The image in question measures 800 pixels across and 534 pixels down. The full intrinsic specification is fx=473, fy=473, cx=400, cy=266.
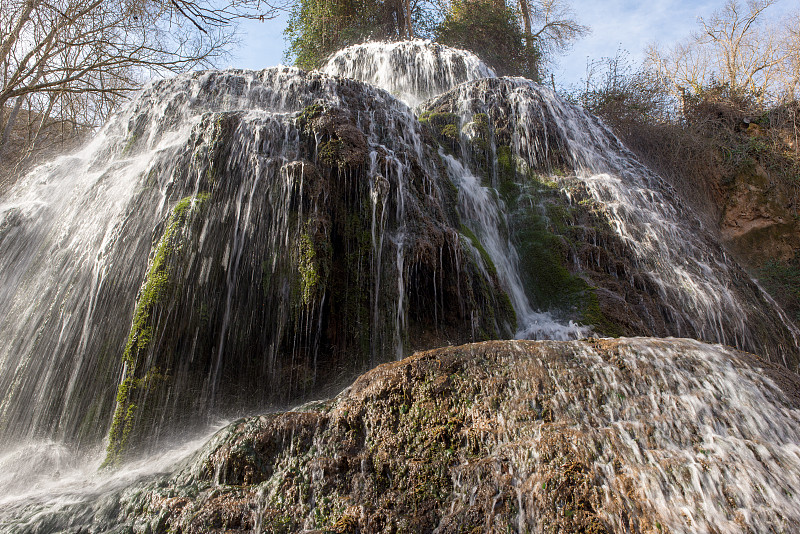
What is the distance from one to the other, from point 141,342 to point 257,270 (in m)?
1.22

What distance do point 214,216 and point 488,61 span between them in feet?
44.2

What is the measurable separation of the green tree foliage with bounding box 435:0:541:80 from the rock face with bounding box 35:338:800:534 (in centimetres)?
1499

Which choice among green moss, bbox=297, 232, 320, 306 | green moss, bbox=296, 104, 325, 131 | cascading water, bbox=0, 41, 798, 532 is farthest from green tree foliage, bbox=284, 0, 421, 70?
green moss, bbox=297, 232, 320, 306

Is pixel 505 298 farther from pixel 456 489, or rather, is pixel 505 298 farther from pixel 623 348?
pixel 456 489

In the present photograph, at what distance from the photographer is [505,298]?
5.93m

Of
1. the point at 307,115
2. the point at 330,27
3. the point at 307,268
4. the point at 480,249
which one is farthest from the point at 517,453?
the point at 330,27

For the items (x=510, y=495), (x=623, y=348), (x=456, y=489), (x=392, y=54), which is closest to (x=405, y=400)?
(x=456, y=489)

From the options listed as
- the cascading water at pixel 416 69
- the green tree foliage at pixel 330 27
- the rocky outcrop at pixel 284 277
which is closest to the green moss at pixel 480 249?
the rocky outcrop at pixel 284 277

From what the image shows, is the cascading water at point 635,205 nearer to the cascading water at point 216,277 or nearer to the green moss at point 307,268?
the cascading water at point 216,277

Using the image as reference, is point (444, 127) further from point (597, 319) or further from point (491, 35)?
point (491, 35)

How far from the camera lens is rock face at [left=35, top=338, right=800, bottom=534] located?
2104mm

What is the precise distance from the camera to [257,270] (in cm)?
480

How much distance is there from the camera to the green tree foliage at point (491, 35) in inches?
619

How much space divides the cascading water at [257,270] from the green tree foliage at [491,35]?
9.55m
